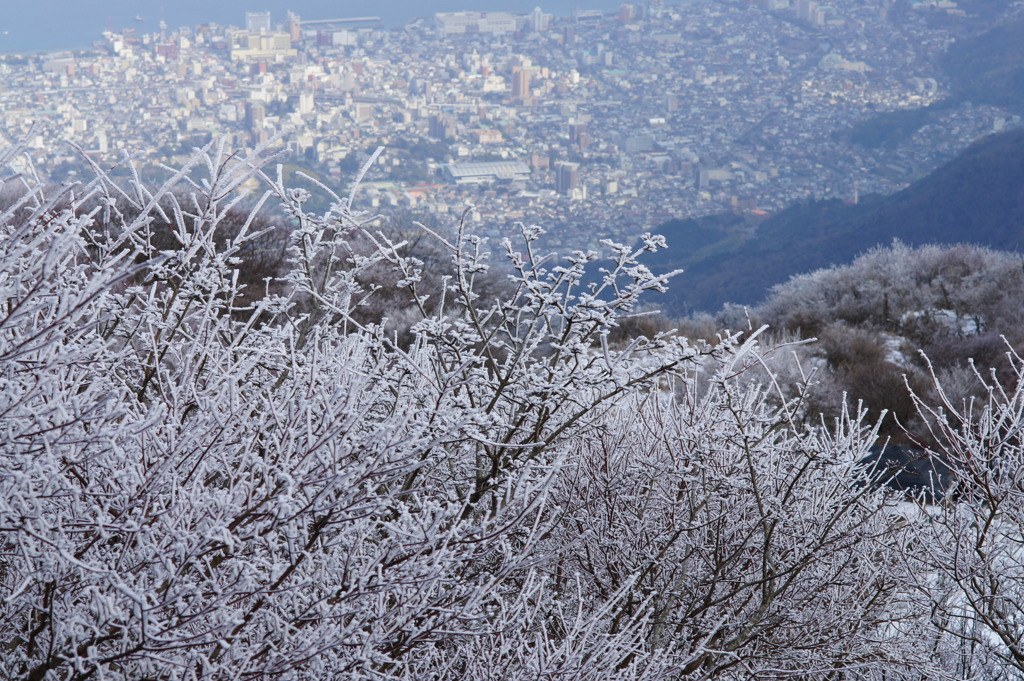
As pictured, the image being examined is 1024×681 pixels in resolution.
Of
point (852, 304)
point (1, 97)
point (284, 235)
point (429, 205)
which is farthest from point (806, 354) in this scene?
point (1, 97)

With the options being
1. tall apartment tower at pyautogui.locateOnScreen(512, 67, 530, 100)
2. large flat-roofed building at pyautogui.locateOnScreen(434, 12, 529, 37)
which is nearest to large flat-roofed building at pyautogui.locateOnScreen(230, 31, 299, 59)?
tall apartment tower at pyautogui.locateOnScreen(512, 67, 530, 100)

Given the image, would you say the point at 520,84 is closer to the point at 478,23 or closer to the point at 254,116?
the point at 478,23

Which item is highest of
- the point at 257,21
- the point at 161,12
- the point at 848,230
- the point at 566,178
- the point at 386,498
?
the point at 386,498

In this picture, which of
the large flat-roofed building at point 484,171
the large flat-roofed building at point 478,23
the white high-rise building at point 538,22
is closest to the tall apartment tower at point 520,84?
the large flat-roofed building at point 484,171

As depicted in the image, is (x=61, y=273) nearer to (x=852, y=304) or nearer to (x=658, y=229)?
(x=852, y=304)

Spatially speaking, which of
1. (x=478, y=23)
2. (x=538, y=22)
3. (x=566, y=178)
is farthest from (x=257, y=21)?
(x=566, y=178)

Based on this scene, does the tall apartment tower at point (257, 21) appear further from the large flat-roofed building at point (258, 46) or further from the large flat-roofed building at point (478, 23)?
the large flat-roofed building at point (478, 23)
